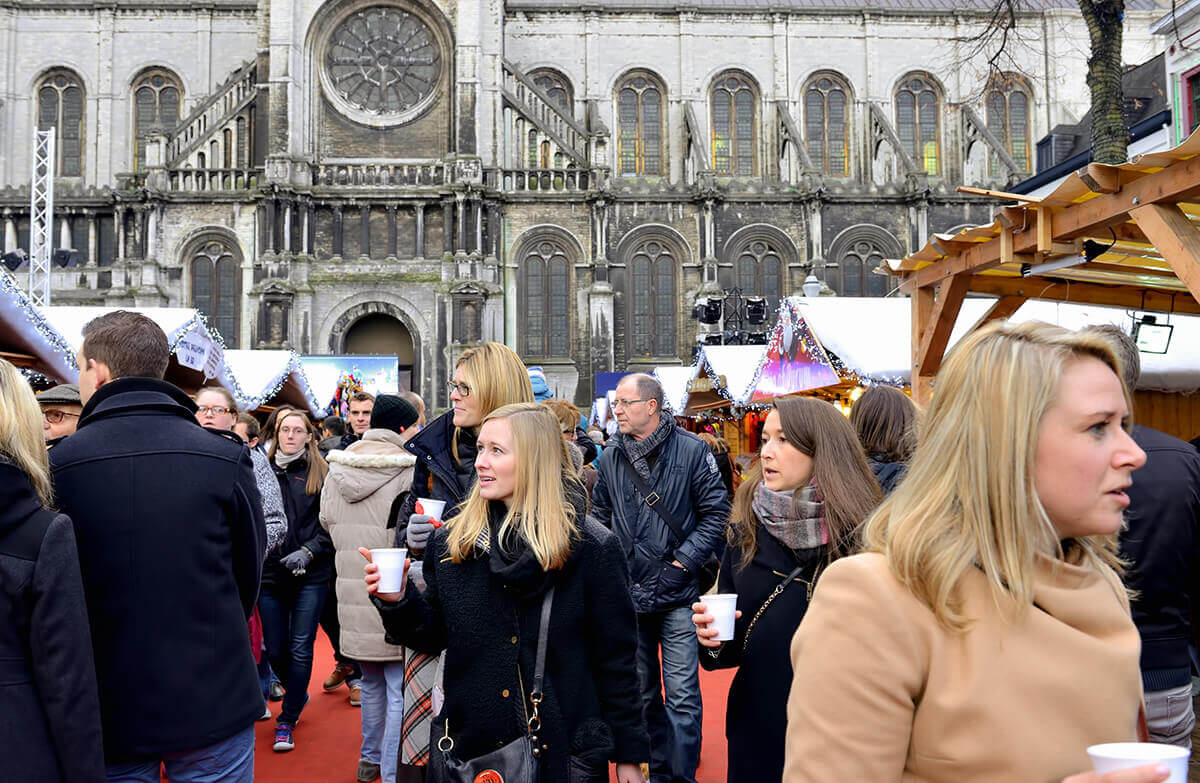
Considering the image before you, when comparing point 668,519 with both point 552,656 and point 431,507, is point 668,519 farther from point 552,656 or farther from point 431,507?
point 552,656

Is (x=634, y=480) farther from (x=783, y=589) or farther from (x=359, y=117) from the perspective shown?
(x=359, y=117)

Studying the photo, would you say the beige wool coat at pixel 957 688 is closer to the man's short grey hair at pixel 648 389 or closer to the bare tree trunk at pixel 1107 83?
the man's short grey hair at pixel 648 389

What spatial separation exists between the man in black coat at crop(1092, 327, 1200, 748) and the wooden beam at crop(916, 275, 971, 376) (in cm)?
423

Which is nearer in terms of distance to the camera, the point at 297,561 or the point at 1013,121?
the point at 297,561

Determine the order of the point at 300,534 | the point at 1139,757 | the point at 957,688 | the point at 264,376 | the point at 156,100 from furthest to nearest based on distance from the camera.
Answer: the point at 156,100
the point at 264,376
the point at 300,534
the point at 957,688
the point at 1139,757

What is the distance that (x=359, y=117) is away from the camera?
1171 inches

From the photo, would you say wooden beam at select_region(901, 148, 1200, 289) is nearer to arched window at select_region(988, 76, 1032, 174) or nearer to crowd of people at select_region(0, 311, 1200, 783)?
crowd of people at select_region(0, 311, 1200, 783)

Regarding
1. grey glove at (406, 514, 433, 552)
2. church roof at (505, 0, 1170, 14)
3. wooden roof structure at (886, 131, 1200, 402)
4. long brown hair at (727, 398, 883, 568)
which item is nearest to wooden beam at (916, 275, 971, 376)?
wooden roof structure at (886, 131, 1200, 402)

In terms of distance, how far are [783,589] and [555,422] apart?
3.08 ft

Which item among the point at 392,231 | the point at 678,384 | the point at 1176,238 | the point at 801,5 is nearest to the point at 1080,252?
the point at 1176,238

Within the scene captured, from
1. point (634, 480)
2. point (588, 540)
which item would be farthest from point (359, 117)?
point (588, 540)

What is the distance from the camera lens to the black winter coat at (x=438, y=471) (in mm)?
3926

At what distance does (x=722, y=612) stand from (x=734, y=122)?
3314 centimetres

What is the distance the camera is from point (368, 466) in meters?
5.29
